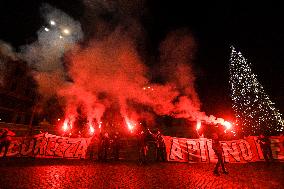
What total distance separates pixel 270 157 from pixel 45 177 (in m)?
11.7

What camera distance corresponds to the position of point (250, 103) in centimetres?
3128

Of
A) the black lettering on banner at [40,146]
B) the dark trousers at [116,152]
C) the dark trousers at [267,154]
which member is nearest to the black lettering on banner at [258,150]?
the dark trousers at [267,154]

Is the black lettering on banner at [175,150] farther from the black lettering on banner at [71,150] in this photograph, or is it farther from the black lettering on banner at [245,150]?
the black lettering on banner at [71,150]

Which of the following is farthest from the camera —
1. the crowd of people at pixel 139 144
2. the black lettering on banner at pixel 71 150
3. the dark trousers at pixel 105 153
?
the black lettering on banner at pixel 71 150

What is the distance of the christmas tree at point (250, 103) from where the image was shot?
27969 mm

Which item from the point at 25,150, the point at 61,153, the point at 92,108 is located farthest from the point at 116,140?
the point at 92,108

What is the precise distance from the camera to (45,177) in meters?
7.78

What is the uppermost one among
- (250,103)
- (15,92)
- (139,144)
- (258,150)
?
(15,92)

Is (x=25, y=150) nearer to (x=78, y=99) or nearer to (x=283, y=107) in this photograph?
(x=78, y=99)

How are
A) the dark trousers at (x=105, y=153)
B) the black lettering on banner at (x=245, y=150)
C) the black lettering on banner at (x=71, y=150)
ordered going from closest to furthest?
1. the black lettering on banner at (x=245, y=150)
2. the dark trousers at (x=105, y=153)
3. the black lettering on banner at (x=71, y=150)

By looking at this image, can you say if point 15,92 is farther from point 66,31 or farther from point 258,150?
point 258,150

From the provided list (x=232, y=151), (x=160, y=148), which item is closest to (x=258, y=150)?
(x=232, y=151)

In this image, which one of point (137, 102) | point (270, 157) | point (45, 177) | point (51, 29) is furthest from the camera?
point (137, 102)

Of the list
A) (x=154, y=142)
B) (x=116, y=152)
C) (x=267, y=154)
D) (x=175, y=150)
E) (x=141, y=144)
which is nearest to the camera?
(x=267, y=154)
